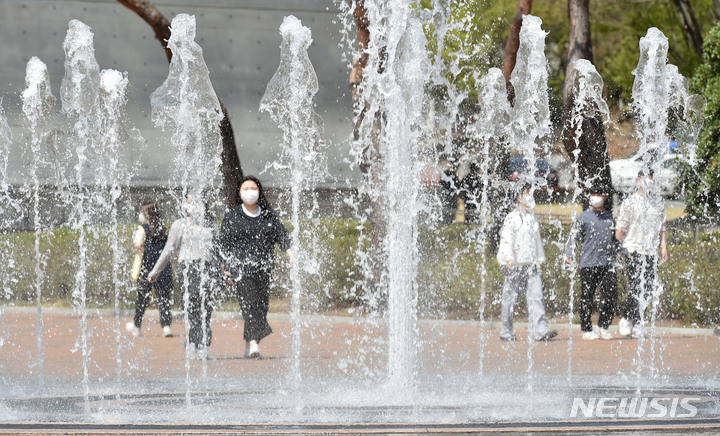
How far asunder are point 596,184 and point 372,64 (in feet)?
17.5

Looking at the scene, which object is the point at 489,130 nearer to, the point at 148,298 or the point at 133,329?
the point at 148,298

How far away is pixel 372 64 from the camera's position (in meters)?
11.2

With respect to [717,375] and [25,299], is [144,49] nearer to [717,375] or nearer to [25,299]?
[25,299]

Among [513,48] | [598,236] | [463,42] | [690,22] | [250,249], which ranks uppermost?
[690,22]

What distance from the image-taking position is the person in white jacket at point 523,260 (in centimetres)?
974

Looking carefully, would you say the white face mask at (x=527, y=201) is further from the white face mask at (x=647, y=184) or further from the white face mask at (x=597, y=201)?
the white face mask at (x=647, y=184)

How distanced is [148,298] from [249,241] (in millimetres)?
2150

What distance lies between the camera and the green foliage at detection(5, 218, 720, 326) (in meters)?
11.4

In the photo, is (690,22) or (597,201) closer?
(597,201)

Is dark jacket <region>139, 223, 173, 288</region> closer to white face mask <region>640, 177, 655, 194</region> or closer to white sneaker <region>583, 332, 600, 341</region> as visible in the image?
white sneaker <region>583, 332, 600, 341</region>

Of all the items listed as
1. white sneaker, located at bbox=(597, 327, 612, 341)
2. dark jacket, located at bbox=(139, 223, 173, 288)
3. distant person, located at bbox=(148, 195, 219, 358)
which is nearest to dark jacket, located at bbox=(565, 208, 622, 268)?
white sneaker, located at bbox=(597, 327, 612, 341)

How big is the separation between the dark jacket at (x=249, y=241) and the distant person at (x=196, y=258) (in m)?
0.31

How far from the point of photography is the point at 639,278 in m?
9.94

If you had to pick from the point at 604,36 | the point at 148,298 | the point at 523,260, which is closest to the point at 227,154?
the point at 148,298
